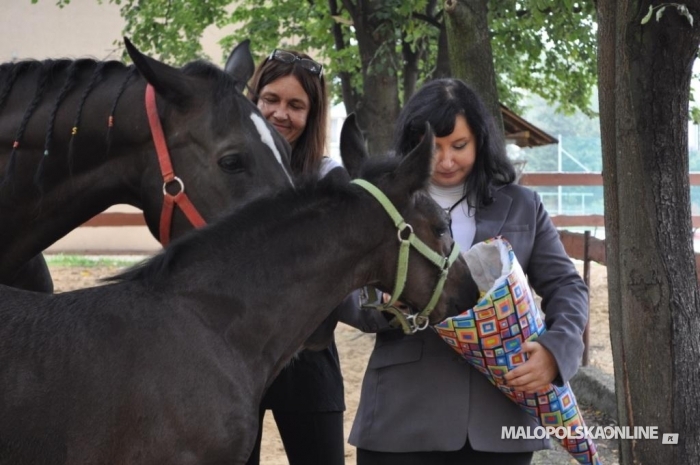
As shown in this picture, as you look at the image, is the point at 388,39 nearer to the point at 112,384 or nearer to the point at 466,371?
the point at 466,371

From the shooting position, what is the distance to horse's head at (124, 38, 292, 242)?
3322mm

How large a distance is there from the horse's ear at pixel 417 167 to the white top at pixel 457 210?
→ 0.50 meters

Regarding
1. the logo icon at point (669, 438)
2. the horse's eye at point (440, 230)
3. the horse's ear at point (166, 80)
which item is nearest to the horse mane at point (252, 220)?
the horse's eye at point (440, 230)

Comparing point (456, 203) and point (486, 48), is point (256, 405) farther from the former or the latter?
point (486, 48)

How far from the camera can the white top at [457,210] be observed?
346cm

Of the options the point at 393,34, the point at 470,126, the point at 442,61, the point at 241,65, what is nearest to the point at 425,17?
the point at 393,34

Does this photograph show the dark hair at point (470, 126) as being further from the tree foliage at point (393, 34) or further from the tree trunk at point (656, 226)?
the tree foliage at point (393, 34)

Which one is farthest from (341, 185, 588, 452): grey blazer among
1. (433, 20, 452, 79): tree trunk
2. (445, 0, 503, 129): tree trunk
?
(433, 20, 452, 79): tree trunk

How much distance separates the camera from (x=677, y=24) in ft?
12.1

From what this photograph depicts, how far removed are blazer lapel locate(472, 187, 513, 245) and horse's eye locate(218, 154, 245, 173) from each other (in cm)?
91

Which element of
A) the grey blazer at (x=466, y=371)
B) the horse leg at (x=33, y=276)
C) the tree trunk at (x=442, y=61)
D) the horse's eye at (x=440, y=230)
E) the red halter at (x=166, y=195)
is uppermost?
the tree trunk at (x=442, y=61)

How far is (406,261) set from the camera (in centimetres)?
297

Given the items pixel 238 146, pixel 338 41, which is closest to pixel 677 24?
pixel 238 146

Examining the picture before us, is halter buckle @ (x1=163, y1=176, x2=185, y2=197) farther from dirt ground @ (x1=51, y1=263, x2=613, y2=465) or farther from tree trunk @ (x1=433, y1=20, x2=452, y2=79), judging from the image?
tree trunk @ (x1=433, y1=20, x2=452, y2=79)
